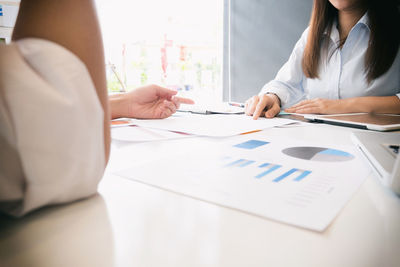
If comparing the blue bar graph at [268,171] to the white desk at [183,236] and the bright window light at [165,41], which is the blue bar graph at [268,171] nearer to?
the white desk at [183,236]

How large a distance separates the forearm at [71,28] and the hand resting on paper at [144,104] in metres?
0.56

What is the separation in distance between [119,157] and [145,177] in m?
0.12

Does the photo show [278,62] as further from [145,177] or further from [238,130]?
[145,177]

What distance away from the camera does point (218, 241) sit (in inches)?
7.3

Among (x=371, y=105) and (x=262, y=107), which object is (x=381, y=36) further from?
(x=262, y=107)

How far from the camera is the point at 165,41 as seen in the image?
591 centimetres

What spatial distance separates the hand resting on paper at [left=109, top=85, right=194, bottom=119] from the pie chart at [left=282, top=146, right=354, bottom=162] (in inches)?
19.5

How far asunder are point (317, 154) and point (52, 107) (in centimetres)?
38

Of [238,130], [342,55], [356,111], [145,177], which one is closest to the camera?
[145,177]

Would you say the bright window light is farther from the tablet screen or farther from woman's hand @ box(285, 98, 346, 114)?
the tablet screen

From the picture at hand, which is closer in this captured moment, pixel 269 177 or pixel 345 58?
pixel 269 177

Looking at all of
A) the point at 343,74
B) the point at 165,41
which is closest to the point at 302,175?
the point at 343,74

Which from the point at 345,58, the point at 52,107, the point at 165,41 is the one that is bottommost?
the point at 52,107

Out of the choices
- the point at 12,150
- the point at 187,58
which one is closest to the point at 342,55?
the point at 12,150
